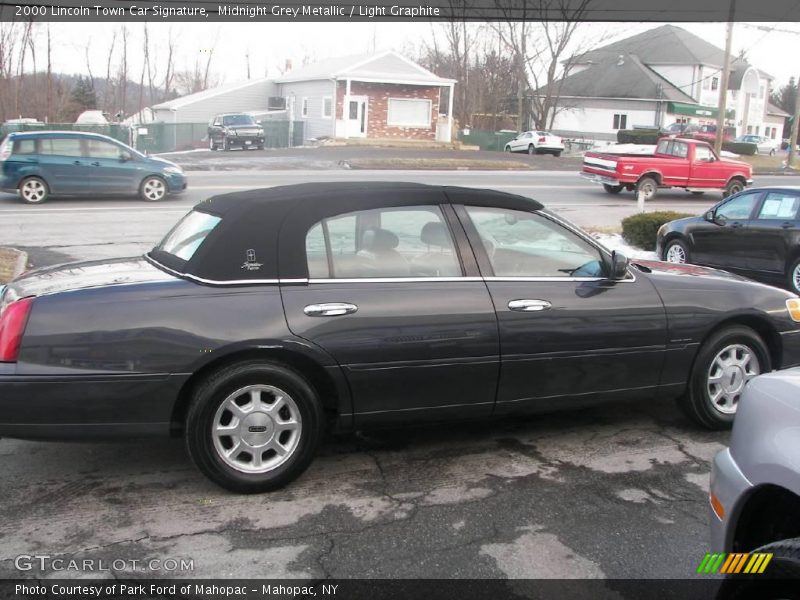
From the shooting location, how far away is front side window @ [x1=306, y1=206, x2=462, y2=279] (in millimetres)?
4266

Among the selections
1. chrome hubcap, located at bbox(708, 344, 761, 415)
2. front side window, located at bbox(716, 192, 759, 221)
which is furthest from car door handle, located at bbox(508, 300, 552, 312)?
front side window, located at bbox(716, 192, 759, 221)

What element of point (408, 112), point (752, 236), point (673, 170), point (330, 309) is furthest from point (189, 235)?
point (408, 112)

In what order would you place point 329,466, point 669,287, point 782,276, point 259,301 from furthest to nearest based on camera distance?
1. point 782,276
2. point 669,287
3. point 329,466
4. point 259,301

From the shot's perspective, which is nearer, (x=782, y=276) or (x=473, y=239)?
(x=473, y=239)

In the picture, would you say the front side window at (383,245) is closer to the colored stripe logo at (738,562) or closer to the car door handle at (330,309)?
the car door handle at (330,309)

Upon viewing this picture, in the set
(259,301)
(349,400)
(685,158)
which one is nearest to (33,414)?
(259,301)

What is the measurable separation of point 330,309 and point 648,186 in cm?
1950

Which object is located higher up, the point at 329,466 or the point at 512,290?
the point at 512,290

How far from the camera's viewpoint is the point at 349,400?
4.17 meters

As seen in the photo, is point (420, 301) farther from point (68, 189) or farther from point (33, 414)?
point (68, 189)

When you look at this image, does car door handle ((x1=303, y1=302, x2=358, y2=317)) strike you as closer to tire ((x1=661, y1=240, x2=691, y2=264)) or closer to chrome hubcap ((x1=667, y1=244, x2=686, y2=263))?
tire ((x1=661, y1=240, x2=691, y2=264))

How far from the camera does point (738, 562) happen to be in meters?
2.46

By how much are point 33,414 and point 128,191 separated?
16.4 m

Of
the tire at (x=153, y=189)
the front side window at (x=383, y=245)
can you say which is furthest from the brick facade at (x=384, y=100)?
the front side window at (x=383, y=245)
